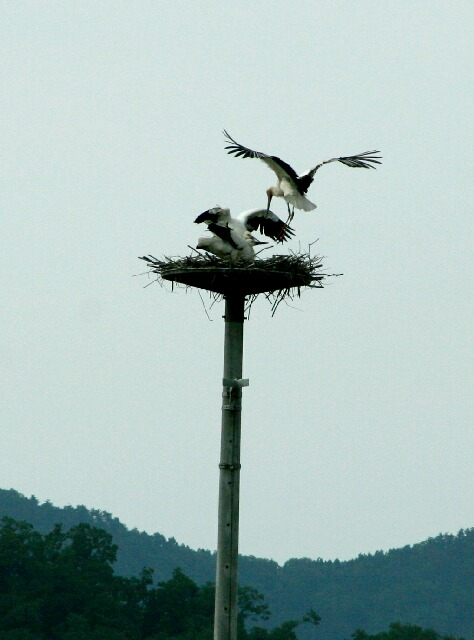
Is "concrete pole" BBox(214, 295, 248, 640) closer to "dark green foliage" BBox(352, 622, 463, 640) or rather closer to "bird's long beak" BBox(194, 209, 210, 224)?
"bird's long beak" BBox(194, 209, 210, 224)

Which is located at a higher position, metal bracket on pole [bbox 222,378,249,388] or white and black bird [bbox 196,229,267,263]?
white and black bird [bbox 196,229,267,263]

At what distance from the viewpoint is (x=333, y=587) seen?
242 ft

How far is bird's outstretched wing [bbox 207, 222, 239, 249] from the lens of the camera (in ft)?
38.9

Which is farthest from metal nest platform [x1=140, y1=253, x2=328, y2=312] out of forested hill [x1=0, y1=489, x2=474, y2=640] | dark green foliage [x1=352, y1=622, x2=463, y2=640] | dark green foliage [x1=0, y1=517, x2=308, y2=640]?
forested hill [x1=0, y1=489, x2=474, y2=640]

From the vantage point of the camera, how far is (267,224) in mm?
12539

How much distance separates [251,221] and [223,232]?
557 millimetres

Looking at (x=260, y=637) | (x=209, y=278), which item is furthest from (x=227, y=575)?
(x=260, y=637)

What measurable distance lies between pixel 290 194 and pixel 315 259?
0.99 meters

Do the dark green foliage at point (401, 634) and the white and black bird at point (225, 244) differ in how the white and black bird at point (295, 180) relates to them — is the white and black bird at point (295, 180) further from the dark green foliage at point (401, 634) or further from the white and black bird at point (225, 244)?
the dark green foliage at point (401, 634)

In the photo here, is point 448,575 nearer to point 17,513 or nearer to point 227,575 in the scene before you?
point 17,513

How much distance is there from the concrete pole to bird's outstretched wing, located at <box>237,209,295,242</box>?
2.68 feet

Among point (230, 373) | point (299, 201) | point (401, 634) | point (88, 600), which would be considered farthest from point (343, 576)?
point (230, 373)

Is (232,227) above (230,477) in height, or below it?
above

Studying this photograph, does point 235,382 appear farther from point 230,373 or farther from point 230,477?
point 230,477
